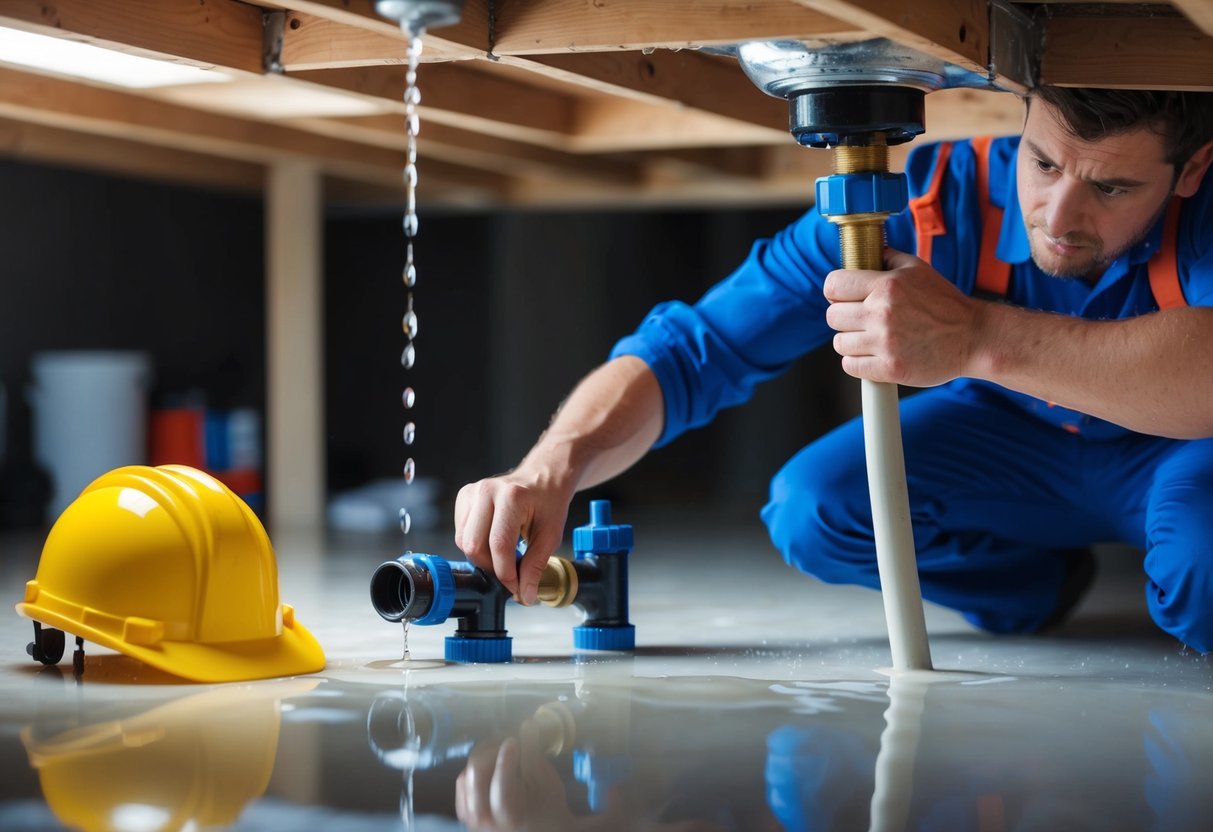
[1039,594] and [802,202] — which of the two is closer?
[1039,594]

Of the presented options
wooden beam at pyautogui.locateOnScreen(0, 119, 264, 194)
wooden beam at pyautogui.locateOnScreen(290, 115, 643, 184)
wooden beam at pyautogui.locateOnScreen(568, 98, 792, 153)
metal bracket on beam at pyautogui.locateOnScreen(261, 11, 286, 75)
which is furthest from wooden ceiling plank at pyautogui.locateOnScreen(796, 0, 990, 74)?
wooden beam at pyautogui.locateOnScreen(0, 119, 264, 194)

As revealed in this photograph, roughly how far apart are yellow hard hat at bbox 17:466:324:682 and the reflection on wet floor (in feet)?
0.15

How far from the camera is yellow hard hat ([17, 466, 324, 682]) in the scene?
4.60 feet

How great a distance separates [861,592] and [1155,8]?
3.44 ft

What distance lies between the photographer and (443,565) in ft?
4.82

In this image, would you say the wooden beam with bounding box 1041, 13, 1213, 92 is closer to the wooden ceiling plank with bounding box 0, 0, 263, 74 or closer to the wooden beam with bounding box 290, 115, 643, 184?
the wooden ceiling plank with bounding box 0, 0, 263, 74

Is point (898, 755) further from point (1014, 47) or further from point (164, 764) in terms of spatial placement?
point (1014, 47)

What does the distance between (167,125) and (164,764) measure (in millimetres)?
1734

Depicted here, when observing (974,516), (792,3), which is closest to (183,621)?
(792,3)

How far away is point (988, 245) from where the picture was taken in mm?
1673

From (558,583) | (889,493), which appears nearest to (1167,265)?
Answer: (889,493)

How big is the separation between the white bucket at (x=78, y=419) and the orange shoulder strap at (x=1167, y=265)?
8.53 feet

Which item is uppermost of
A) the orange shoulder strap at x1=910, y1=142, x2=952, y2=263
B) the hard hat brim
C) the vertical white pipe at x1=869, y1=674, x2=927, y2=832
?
the orange shoulder strap at x1=910, y1=142, x2=952, y2=263

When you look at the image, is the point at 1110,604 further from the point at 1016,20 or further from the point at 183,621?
the point at 183,621
